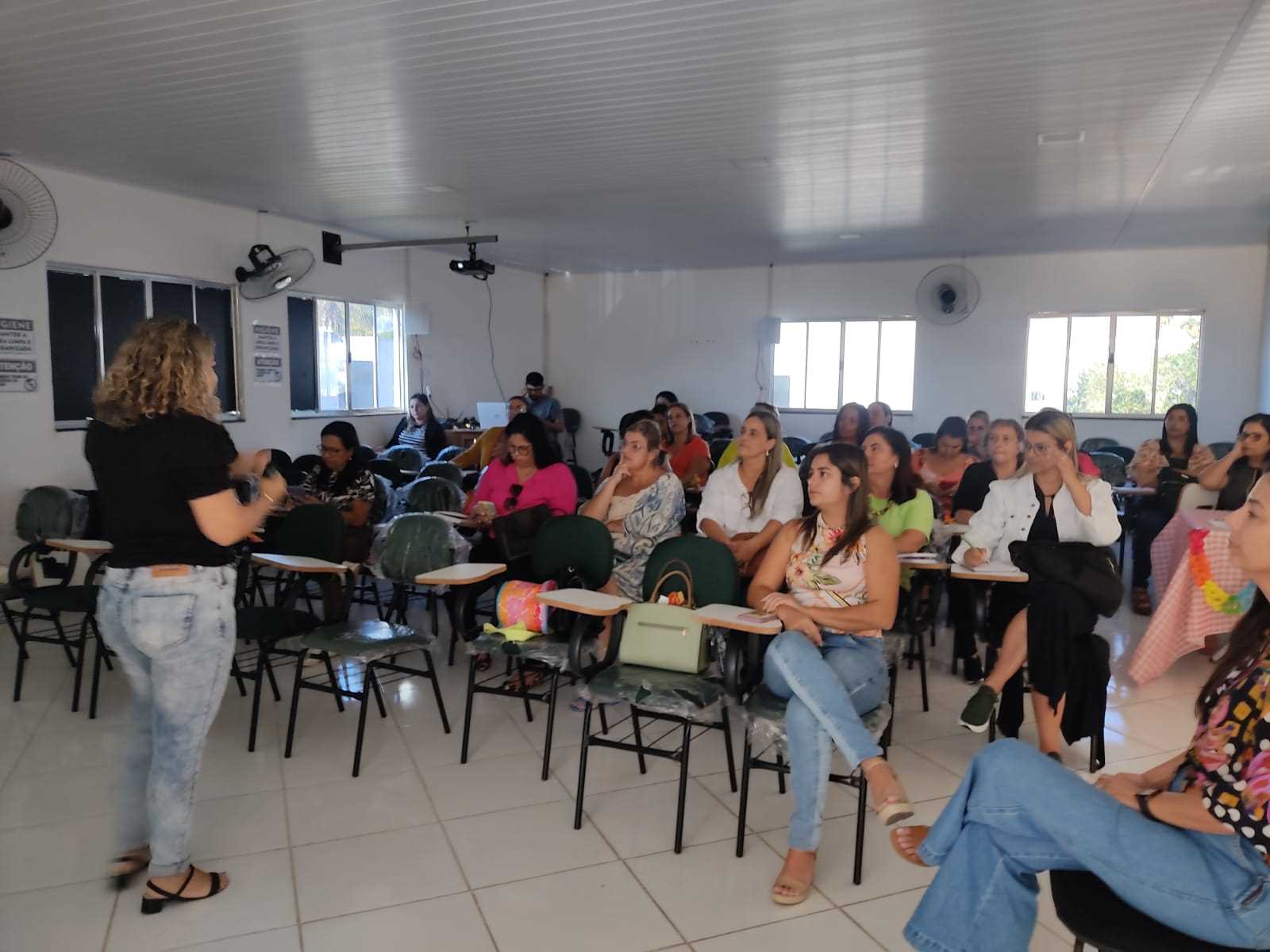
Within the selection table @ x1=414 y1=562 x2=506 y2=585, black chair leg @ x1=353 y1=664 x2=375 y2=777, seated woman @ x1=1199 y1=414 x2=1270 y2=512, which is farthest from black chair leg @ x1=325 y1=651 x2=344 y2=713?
seated woman @ x1=1199 y1=414 x2=1270 y2=512

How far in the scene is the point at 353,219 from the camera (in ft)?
25.9

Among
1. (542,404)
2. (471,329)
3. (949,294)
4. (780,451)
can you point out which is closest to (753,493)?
(780,451)

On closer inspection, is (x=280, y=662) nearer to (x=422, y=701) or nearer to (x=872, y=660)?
(x=422, y=701)

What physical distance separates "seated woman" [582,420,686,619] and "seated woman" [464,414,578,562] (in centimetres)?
29

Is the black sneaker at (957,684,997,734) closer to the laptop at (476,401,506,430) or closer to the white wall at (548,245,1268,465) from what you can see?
the laptop at (476,401,506,430)

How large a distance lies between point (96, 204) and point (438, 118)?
3.02m

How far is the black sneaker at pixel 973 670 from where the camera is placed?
433 cm

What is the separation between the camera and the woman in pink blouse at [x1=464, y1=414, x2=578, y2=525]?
443cm

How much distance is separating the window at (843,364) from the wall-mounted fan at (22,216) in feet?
25.6

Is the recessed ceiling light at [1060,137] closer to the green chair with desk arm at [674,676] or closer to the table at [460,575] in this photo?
the green chair with desk arm at [674,676]

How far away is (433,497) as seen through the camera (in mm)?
5156

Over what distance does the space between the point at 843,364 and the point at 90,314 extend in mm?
7933

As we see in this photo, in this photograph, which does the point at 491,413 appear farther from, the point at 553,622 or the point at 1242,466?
the point at 1242,466

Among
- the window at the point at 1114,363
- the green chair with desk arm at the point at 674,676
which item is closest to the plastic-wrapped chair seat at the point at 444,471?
the green chair with desk arm at the point at 674,676
